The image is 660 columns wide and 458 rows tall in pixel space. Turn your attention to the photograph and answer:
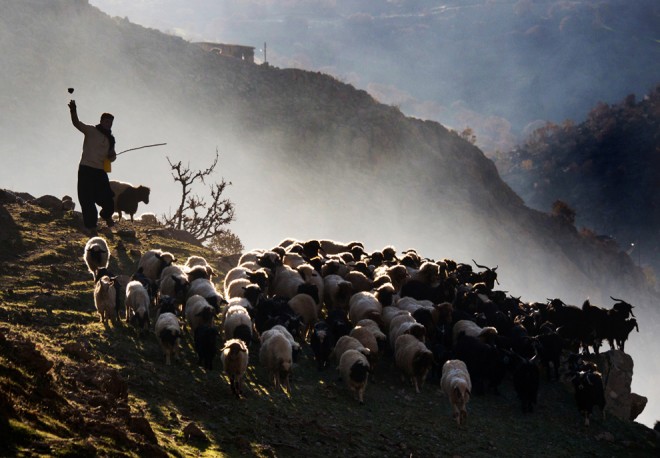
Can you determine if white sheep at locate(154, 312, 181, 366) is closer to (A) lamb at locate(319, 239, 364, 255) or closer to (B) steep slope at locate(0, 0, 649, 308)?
(A) lamb at locate(319, 239, 364, 255)

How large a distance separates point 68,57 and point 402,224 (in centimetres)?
3664

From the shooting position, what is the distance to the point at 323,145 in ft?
241

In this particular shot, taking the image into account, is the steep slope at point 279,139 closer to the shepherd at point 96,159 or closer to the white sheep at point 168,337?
the shepherd at point 96,159

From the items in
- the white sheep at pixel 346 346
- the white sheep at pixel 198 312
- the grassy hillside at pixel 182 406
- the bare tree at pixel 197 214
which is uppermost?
the bare tree at pixel 197 214

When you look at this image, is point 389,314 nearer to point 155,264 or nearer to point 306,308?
point 306,308

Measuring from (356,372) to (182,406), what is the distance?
3.44 metres

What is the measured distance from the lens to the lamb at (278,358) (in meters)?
11.7

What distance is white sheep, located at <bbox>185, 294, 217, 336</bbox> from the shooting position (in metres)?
12.9

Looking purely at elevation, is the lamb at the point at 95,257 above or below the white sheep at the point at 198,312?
above

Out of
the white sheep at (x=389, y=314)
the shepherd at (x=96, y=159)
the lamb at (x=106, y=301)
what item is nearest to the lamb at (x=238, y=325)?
the lamb at (x=106, y=301)

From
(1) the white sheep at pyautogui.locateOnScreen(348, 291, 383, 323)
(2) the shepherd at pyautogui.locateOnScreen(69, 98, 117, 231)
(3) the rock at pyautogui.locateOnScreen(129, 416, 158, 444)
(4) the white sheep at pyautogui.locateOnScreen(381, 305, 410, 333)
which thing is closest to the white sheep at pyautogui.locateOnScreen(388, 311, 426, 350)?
(4) the white sheep at pyautogui.locateOnScreen(381, 305, 410, 333)

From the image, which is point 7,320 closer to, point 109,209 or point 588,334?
point 109,209

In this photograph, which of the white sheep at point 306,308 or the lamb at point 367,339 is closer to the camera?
the lamb at point 367,339

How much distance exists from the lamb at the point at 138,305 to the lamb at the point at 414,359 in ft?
15.4
